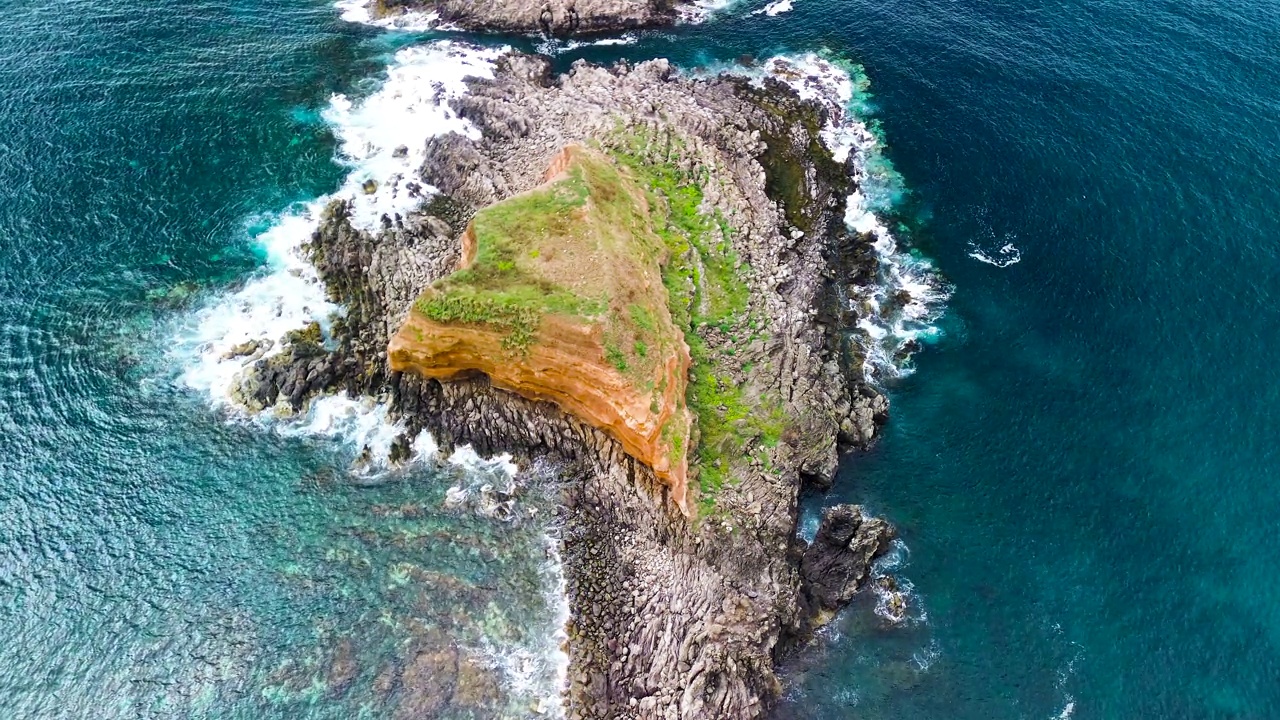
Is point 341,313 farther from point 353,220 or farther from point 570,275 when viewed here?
point 570,275

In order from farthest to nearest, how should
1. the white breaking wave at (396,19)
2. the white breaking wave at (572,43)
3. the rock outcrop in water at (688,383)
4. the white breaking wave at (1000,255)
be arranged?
the white breaking wave at (396,19) < the white breaking wave at (572,43) < the white breaking wave at (1000,255) < the rock outcrop in water at (688,383)

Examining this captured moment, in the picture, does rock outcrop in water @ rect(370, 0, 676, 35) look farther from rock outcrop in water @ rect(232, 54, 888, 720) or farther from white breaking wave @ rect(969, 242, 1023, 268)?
white breaking wave @ rect(969, 242, 1023, 268)

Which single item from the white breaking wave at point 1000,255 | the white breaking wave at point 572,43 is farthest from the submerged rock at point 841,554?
the white breaking wave at point 572,43

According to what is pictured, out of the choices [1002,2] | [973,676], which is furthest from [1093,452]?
[1002,2]

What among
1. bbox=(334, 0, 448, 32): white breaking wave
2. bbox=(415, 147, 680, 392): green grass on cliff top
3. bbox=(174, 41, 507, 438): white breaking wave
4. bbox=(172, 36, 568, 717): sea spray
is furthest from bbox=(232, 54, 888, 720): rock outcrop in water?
bbox=(334, 0, 448, 32): white breaking wave

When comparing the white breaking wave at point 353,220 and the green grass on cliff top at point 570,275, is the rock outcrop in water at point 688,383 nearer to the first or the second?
the white breaking wave at point 353,220

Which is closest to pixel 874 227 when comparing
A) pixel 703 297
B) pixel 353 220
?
pixel 703 297
